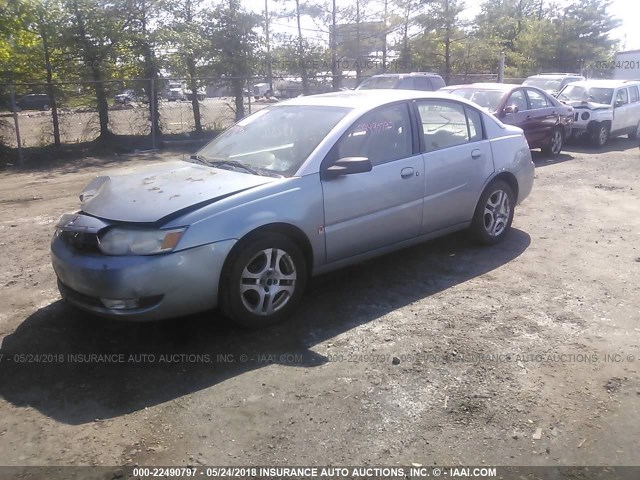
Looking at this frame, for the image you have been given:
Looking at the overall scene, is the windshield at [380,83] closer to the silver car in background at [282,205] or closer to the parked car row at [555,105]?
the parked car row at [555,105]

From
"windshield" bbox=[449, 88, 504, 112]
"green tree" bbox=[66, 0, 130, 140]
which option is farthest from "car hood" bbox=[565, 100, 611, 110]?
"green tree" bbox=[66, 0, 130, 140]

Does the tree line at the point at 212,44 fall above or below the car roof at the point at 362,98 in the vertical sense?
above

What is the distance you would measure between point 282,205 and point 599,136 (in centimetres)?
1255

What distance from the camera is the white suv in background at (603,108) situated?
14.3 m

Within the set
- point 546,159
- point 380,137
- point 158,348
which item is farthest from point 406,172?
point 546,159

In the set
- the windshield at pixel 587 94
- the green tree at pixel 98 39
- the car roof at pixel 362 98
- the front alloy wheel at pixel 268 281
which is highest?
the green tree at pixel 98 39

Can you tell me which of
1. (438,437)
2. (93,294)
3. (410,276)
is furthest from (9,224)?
(438,437)

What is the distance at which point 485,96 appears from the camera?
11.4 meters

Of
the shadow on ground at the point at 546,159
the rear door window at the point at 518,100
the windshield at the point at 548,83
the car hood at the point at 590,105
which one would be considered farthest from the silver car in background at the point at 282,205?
the windshield at the point at 548,83

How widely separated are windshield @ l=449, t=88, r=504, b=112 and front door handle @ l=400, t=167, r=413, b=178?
6659 mm

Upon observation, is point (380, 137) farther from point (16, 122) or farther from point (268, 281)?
point (16, 122)

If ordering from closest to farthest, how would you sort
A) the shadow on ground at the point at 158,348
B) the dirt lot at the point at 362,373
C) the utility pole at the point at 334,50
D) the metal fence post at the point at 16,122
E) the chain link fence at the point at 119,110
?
the dirt lot at the point at 362,373 < the shadow on ground at the point at 158,348 < the metal fence post at the point at 16,122 < the chain link fence at the point at 119,110 < the utility pole at the point at 334,50

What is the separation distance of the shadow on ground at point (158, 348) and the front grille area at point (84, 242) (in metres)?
0.66

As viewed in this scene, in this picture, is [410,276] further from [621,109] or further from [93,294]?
[621,109]
